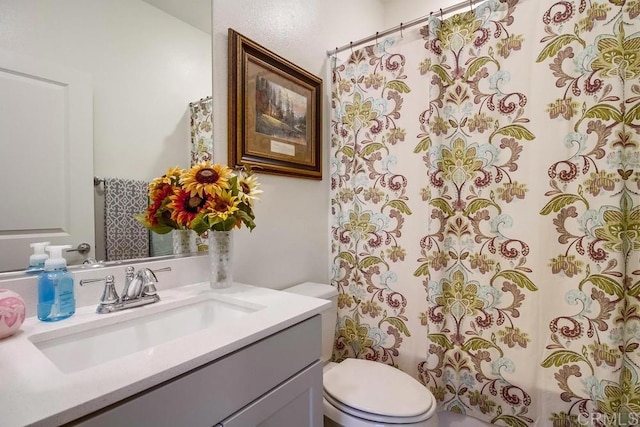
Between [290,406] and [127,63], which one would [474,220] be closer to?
[290,406]

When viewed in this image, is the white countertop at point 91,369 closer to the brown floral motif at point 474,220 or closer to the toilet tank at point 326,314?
the toilet tank at point 326,314

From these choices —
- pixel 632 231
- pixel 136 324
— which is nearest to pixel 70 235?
pixel 136 324

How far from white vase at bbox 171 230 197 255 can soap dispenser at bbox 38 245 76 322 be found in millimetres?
336

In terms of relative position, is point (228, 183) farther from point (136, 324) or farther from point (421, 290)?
point (421, 290)

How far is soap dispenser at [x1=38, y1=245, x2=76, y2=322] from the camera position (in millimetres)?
698

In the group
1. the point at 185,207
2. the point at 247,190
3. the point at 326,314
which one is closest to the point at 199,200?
the point at 185,207

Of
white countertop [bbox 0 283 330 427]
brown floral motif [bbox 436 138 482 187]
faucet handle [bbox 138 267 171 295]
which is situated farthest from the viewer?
brown floral motif [bbox 436 138 482 187]

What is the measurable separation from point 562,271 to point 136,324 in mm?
1427

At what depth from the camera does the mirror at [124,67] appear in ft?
2.48

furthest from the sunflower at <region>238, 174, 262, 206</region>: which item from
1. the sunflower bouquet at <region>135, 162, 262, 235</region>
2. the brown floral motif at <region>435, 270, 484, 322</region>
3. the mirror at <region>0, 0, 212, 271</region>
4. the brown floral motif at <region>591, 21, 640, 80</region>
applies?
the brown floral motif at <region>591, 21, 640, 80</region>

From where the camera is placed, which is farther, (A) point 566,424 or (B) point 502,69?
(B) point 502,69

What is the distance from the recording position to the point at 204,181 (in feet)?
3.00

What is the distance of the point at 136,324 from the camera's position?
0.78 m

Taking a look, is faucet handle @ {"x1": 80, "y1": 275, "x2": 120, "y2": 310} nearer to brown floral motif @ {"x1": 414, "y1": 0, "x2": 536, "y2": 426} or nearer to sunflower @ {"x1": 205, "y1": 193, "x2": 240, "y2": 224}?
sunflower @ {"x1": 205, "y1": 193, "x2": 240, "y2": 224}
